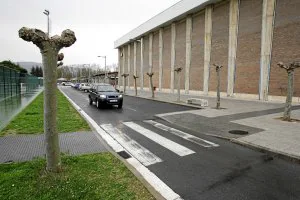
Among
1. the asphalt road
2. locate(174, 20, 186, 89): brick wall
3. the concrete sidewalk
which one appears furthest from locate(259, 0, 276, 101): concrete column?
the asphalt road

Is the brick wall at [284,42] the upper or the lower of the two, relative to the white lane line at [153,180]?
upper

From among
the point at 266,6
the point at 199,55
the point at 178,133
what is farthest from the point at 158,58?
the point at 178,133

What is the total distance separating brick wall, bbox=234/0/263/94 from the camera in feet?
70.2

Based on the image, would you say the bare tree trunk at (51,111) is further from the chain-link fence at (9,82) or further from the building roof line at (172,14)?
the building roof line at (172,14)

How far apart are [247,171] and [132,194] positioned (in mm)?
2677

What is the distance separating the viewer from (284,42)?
19219 mm

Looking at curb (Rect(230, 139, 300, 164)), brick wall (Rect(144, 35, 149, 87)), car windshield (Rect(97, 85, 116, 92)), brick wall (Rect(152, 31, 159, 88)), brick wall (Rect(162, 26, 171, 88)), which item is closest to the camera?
curb (Rect(230, 139, 300, 164))

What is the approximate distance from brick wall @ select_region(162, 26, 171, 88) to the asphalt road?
93.7 feet

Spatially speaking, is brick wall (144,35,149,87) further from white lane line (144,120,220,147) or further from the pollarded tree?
the pollarded tree

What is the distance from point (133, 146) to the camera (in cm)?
697

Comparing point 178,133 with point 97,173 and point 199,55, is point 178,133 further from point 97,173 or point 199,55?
point 199,55

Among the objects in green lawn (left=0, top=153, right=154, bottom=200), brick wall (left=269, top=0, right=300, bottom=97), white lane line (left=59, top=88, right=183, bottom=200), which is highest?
brick wall (left=269, top=0, right=300, bottom=97)

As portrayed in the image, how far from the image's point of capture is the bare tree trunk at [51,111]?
434 centimetres

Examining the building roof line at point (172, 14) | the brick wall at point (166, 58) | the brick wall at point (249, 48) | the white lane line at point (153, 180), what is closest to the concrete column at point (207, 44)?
the building roof line at point (172, 14)
